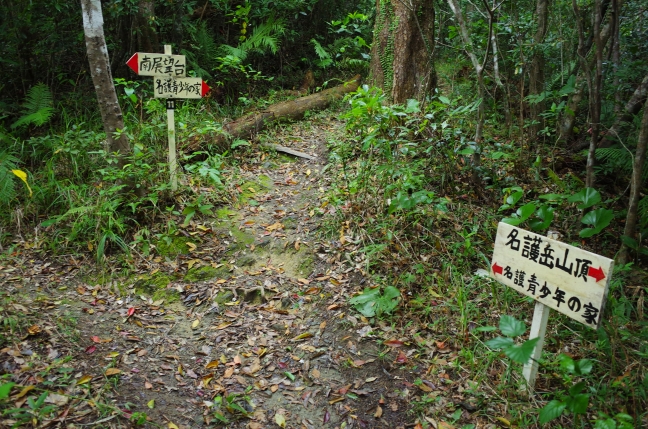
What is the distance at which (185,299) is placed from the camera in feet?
14.8

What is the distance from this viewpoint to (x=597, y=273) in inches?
101

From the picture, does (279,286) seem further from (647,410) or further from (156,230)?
(647,410)

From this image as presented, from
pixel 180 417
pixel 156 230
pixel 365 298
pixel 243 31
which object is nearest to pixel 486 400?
pixel 365 298

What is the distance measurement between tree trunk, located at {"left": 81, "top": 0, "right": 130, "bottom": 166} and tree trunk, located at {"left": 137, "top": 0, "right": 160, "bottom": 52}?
8.57ft

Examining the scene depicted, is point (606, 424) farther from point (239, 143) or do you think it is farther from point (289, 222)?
point (239, 143)

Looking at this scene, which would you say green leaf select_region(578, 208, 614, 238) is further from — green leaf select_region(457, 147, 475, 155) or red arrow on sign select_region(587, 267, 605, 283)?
green leaf select_region(457, 147, 475, 155)

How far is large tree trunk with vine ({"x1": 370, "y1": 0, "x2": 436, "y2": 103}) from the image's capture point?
20.7ft

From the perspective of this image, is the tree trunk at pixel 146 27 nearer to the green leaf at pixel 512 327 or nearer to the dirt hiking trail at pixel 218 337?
the dirt hiking trail at pixel 218 337

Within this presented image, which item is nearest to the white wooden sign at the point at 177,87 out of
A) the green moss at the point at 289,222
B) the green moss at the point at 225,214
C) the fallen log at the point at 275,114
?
the fallen log at the point at 275,114

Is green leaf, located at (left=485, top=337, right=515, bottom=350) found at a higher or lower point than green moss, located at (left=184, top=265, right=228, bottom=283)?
higher

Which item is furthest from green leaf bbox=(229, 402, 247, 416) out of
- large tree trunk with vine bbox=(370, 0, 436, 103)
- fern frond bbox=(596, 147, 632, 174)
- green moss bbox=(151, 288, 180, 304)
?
large tree trunk with vine bbox=(370, 0, 436, 103)

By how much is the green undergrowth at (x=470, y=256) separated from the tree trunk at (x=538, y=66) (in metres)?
0.52

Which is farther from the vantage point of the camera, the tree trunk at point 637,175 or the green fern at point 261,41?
the green fern at point 261,41

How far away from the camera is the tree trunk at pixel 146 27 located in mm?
7297
